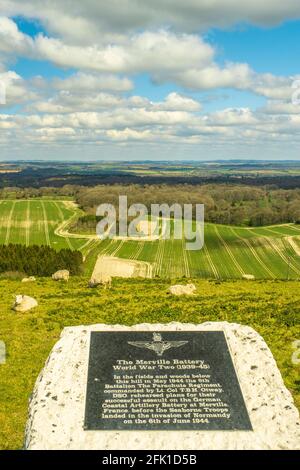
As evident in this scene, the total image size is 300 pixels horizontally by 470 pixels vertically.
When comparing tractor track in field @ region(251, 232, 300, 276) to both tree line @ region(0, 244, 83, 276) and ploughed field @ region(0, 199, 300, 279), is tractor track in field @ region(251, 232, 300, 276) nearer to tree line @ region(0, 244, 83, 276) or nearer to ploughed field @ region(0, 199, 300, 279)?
ploughed field @ region(0, 199, 300, 279)

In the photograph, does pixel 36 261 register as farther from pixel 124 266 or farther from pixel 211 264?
pixel 211 264

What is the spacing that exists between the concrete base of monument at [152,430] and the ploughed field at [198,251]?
2332 inches

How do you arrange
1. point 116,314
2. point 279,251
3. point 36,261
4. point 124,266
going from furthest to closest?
1. point 279,251
2. point 124,266
3. point 36,261
4. point 116,314

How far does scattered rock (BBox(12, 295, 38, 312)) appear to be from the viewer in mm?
23094

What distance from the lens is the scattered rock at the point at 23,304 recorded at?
2309cm

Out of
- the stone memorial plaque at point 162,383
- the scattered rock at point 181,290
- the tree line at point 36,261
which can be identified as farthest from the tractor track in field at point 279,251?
the stone memorial plaque at point 162,383

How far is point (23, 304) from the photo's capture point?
2331 cm

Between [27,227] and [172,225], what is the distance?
162 feet

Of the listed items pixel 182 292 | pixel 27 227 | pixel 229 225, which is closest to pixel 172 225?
pixel 229 225

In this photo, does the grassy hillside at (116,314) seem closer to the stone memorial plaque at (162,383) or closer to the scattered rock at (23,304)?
the scattered rock at (23,304)

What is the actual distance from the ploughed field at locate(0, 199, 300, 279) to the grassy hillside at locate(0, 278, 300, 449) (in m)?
46.4

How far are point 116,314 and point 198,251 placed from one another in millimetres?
82059

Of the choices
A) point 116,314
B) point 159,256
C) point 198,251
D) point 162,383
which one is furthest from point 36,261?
Result: point 162,383
